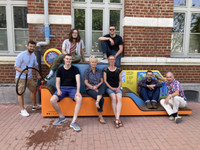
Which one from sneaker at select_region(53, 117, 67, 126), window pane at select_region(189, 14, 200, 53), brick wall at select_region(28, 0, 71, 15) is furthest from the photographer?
window pane at select_region(189, 14, 200, 53)

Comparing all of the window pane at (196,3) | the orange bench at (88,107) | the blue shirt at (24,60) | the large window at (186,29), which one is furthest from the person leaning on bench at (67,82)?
the window pane at (196,3)

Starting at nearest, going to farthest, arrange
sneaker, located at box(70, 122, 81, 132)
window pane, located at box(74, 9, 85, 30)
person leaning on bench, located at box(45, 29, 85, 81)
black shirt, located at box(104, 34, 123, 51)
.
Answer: sneaker, located at box(70, 122, 81, 132), person leaning on bench, located at box(45, 29, 85, 81), black shirt, located at box(104, 34, 123, 51), window pane, located at box(74, 9, 85, 30)

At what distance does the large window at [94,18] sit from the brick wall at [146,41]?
1.68ft

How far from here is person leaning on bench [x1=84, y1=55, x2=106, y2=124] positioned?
11.7ft

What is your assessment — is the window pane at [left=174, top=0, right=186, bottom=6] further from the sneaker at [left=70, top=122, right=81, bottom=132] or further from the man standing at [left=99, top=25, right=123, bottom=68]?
the sneaker at [left=70, top=122, right=81, bottom=132]

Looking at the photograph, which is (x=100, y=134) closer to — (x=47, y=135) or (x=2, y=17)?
(x=47, y=135)

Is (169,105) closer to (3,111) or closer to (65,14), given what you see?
(65,14)

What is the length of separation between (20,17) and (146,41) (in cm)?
408

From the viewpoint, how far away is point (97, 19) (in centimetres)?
512

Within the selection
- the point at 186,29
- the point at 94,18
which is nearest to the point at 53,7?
the point at 94,18

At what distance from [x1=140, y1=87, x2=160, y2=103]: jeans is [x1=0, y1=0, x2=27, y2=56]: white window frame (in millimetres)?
4151

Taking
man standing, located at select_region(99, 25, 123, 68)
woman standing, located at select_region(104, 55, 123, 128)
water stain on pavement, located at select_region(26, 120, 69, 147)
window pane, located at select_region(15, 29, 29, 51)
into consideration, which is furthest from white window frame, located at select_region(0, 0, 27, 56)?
woman standing, located at select_region(104, 55, 123, 128)

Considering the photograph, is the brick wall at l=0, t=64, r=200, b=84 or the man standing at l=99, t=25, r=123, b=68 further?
the brick wall at l=0, t=64, r=200, b=84

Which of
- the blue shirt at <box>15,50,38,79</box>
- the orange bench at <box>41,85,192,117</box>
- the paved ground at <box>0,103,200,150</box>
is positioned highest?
the blue shirt at <box>15,50,38,79</box>
